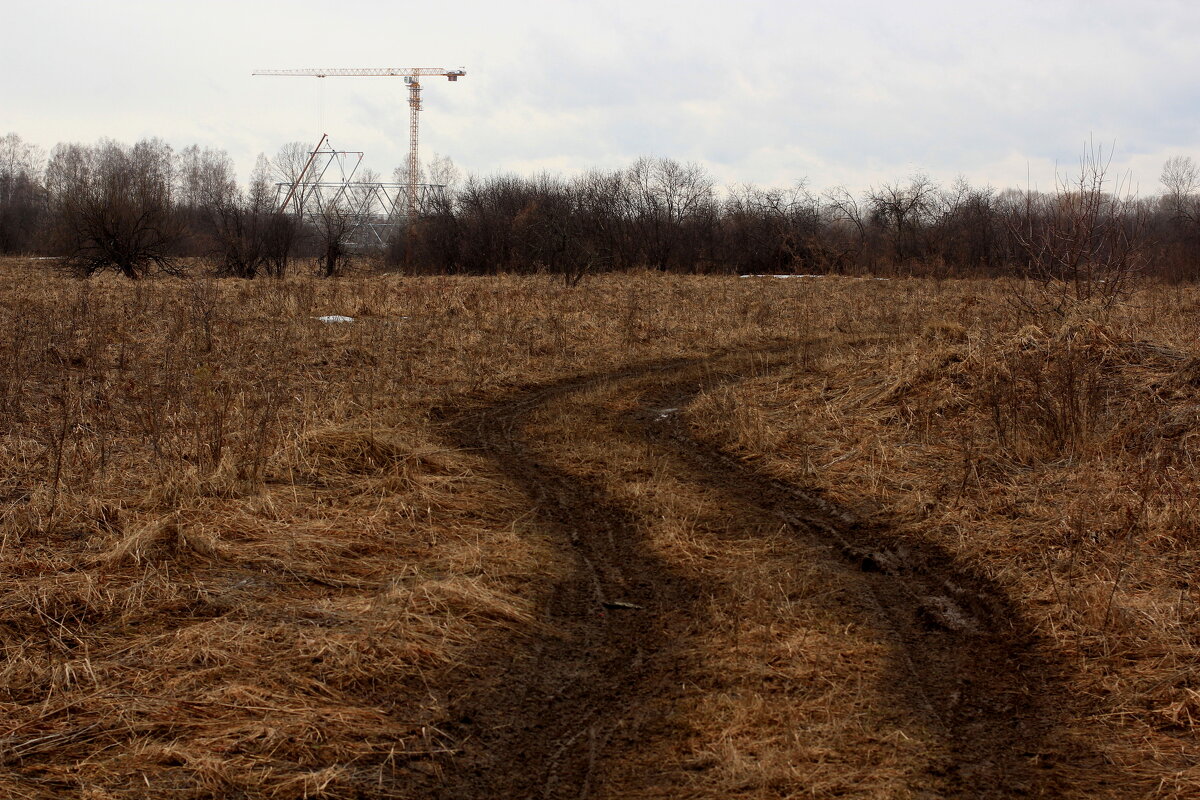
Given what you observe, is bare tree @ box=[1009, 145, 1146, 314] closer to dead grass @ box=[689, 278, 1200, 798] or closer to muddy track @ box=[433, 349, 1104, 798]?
dead grass @ box=[689, 278, 1200, 798]

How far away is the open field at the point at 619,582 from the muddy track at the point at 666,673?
0.02 m

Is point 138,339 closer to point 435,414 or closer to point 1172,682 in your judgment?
point 435,414

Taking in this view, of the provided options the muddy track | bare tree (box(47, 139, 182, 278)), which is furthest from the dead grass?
bare tree (box(47, 139, 182, 278))

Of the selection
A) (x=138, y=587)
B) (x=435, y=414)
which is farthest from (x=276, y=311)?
(x=138, y=587)

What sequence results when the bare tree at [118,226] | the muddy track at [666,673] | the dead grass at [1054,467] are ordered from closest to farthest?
1. the muddy track at [666,673]
2. the dead grass at [1054,467]
3. the bare tree at [118,226]

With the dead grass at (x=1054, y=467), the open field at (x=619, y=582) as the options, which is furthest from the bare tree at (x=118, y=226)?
the dead grass at (x=1054, y=467)

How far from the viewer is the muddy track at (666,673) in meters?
3.17

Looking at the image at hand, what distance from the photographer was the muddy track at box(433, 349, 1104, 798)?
317cm

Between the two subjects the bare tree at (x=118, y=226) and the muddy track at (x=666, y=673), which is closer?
the muddy track at (x=666, y=673)

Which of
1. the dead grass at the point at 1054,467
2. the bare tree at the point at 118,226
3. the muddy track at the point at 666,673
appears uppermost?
the bare tree at the point at 118,226

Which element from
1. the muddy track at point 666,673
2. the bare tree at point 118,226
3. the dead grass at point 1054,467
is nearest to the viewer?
the muddy track at point 666,673

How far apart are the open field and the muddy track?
0.02 meters

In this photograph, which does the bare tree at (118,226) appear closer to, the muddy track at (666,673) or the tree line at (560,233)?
the tree line at (560,233)

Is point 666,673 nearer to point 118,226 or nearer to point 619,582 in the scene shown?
point 619,582
